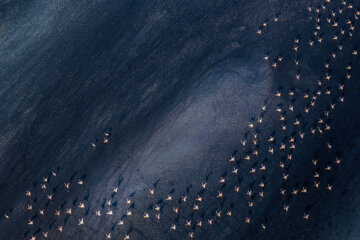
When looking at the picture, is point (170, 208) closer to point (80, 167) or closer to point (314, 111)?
point (80, 167)

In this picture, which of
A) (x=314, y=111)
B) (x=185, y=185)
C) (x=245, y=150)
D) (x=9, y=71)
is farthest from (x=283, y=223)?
(x=9, y=71)

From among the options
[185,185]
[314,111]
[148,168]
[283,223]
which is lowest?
[283,223]

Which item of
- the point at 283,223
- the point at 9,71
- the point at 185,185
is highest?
the point at 9,71

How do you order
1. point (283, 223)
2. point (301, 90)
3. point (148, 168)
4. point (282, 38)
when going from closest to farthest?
point (283, 223) < point (148, 168) < point (301, 90) < point (282, 38)

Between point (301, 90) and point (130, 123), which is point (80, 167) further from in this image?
point (301, 90)

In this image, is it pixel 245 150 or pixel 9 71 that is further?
pixel 9 71

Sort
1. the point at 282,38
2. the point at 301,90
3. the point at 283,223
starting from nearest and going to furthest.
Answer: the point at 283,223
the point at 301,90
the point at 282,38

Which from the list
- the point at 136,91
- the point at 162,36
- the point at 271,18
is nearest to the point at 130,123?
the point at 136,91

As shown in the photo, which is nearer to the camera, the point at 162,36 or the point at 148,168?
the point at 148,168

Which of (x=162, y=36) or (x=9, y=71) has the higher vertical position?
(x=9, y=71)

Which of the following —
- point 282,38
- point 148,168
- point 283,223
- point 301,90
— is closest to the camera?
point 283,223
